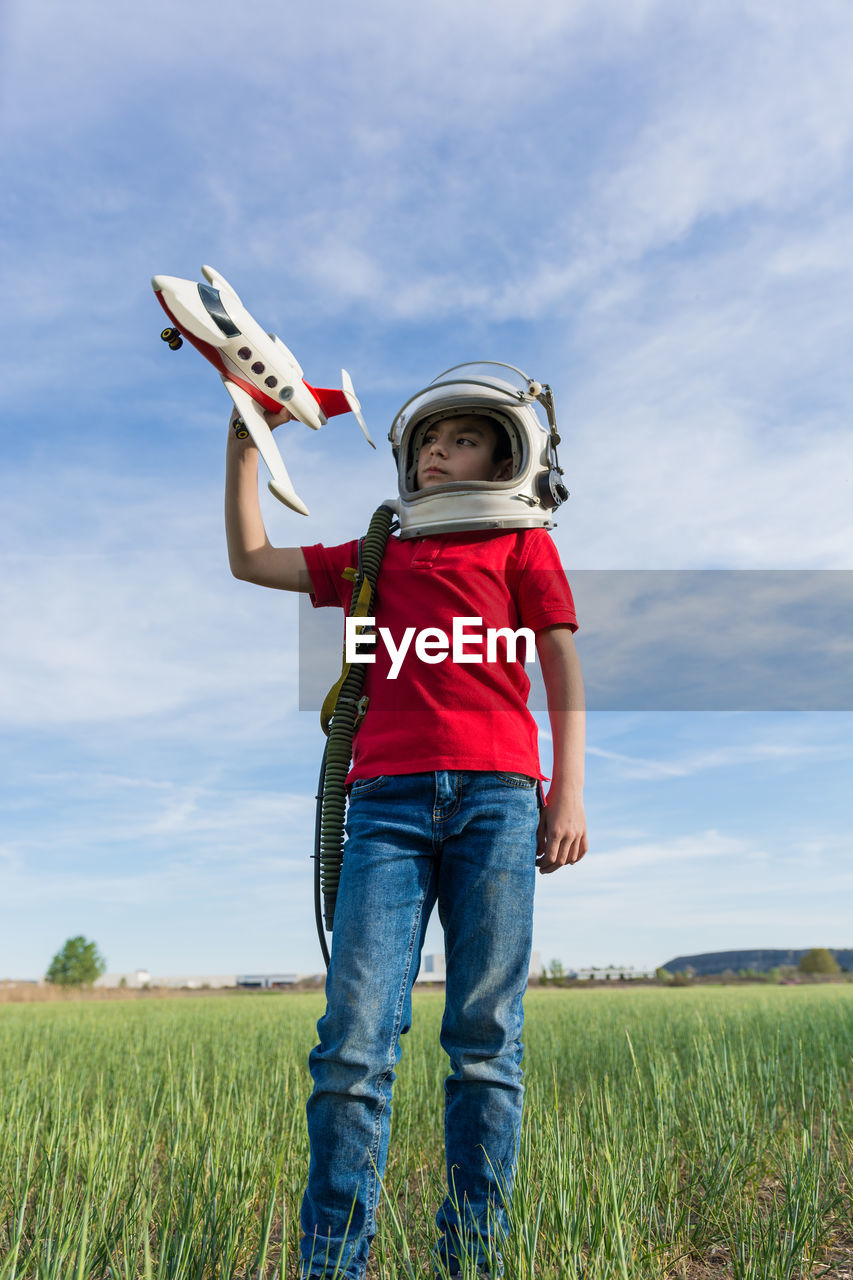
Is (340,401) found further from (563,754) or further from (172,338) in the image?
(563,754)

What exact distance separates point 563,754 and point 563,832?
0.20m

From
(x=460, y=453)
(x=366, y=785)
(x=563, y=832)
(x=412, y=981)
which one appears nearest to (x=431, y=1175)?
(x=412, y=981)

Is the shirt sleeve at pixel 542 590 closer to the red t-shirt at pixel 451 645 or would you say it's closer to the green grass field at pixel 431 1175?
the red t-shirt at pixel 451 645

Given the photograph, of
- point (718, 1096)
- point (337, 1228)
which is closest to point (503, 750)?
point (337, 1228)

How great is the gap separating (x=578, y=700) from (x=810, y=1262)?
5.03 feet

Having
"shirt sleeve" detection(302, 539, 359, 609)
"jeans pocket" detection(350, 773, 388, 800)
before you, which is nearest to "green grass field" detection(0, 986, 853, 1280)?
"jeans pocket" detection(350, 773, 388, 800)

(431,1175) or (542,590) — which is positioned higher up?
(542,590)

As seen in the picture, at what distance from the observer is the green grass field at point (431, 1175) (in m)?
1.94

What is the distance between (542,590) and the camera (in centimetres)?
246

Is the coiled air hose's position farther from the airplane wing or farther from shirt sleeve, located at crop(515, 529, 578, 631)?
shirt sleeve, located at crop(515, 529, 578, 631)

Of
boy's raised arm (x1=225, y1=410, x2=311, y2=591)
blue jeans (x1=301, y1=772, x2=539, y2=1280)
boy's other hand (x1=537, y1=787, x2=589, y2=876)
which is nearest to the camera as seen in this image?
blue jeans (x1=301, y1=772, x2=539, y2=1280)

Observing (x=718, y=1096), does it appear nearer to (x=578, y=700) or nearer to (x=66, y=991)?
(x=578, y=700)

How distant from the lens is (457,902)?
2105mm

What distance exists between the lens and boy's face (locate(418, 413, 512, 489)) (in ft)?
8.52
